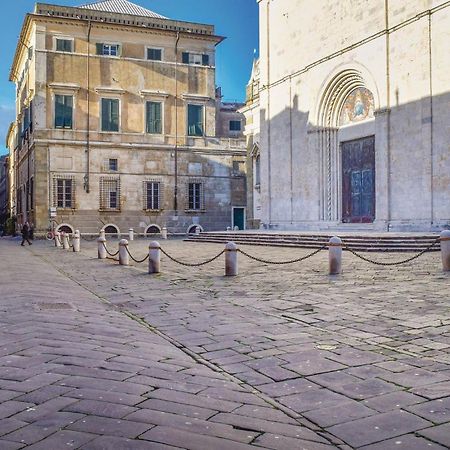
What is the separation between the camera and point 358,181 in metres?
23.5

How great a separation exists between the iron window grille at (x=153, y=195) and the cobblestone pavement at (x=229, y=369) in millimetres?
26273

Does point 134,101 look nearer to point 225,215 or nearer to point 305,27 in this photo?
point 225,215

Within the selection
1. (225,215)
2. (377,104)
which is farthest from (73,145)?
(377,104)

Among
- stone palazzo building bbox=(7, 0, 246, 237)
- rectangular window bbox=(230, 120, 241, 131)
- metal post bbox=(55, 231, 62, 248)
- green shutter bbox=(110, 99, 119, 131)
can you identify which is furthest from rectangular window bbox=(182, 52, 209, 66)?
metal post bbox=(55, 231, 62, 248)

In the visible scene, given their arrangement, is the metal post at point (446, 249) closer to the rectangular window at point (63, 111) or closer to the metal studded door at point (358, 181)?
the metal studded door at point (358, 181)

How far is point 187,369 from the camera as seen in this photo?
4.31 metres

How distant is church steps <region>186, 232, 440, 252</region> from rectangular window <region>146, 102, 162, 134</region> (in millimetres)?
12266

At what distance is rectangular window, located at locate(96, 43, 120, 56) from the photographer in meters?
34.4

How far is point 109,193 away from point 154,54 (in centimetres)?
975

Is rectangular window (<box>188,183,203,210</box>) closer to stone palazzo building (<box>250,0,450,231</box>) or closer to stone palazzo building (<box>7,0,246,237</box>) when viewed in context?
stone palazzo building (<box>7,0,246,237</box>)

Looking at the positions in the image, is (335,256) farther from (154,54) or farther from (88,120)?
(154,54)

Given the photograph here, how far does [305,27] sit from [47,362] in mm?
24293

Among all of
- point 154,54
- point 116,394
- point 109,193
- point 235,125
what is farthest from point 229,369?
point 235,125

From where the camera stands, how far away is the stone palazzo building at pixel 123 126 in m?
33.0
